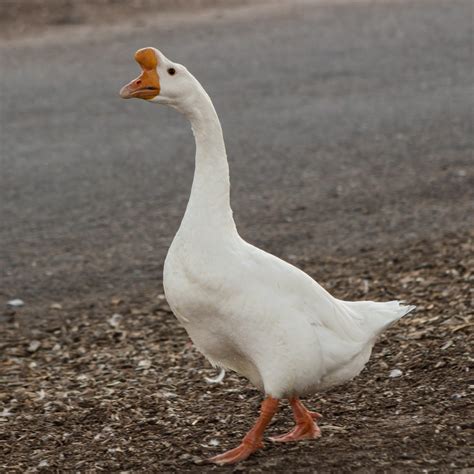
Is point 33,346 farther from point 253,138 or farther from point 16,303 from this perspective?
point 253,138

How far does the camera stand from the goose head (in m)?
4.59

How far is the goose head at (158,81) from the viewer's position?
459 centimetres

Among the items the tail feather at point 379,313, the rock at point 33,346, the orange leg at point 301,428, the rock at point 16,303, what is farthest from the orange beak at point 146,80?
the rock at point 16,303

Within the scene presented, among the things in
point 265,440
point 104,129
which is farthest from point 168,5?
point 265,440

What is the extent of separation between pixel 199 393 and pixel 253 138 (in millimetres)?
5874

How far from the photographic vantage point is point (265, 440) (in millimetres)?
5078

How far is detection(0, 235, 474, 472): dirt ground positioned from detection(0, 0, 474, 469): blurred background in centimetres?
7

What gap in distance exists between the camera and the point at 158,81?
4.61 meters

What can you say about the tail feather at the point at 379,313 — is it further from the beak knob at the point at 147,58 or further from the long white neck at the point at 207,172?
the beak knob at the point at 147,58

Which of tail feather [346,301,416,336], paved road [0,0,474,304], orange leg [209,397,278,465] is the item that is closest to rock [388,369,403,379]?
tail feather [346,301,416,336]

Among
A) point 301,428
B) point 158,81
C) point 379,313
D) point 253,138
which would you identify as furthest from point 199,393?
point 253,138

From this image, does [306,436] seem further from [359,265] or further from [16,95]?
[16,95]

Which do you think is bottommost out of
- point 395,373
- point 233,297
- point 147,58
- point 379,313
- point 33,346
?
point 33,346

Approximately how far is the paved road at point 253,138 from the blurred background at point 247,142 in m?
0.03
